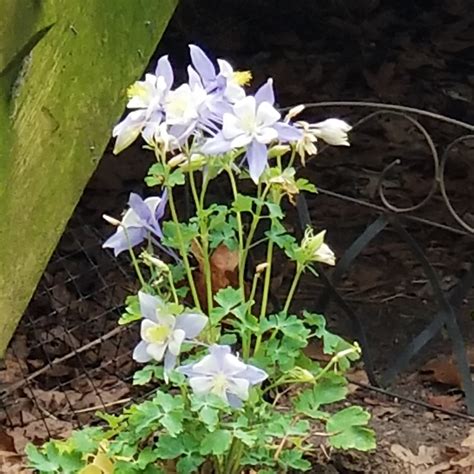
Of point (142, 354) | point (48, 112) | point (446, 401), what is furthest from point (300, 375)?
point (446, 401)

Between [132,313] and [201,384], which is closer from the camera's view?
[201,384]

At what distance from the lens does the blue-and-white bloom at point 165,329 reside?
1.51 m

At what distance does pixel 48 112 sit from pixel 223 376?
0.53 meters

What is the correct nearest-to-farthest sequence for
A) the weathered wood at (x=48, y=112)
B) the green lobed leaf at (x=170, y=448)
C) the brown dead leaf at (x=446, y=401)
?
the green lobed leaf at (x=170, y=448) → the weathered wood at (x=48, y=112) → the brown dead leaf at (x=446, y=401)

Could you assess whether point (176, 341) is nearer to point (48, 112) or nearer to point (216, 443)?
point (216, 443)

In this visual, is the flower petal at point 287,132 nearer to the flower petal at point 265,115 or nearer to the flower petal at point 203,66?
the flower petal at point 265,115

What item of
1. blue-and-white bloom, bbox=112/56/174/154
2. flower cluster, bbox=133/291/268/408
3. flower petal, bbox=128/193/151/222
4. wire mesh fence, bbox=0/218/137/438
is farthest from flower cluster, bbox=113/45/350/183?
wire mesh fence, bbox=0/218/137/438

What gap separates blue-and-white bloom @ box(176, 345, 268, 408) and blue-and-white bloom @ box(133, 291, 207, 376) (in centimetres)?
5

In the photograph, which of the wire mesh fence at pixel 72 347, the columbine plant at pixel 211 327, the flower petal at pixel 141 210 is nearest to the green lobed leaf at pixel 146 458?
the columbine plant at pixel 211 327

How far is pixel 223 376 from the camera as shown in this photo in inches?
57.7

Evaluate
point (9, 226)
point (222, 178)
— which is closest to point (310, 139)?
point (9, 226)

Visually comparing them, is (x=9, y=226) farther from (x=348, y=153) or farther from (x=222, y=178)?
(x=348, y=153)

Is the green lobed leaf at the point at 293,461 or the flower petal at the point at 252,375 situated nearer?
the flower petal at the point at 252,375

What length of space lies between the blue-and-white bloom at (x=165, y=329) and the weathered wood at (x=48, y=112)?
0.94 ft
